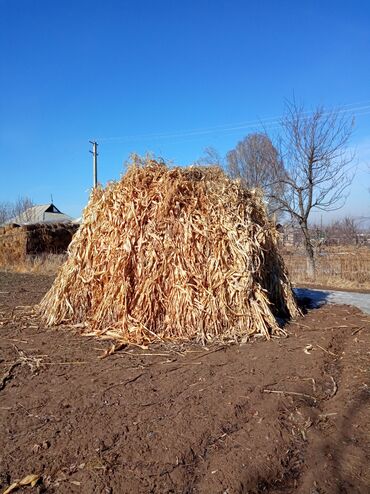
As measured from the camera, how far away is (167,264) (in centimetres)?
584

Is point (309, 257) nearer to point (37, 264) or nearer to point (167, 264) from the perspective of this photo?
point (167, 264)

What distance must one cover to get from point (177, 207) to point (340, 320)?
3235mm

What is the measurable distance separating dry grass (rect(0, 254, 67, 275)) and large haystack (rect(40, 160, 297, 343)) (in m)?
10.2

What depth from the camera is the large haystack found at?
18.6 feet

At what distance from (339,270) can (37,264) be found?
11.9m

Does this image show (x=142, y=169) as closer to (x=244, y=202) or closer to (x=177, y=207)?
(x=177, y=207)

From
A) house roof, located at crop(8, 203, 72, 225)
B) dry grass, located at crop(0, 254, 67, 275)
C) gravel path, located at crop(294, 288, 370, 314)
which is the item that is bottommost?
gravel path, located at crop(294, 288, 370, 314)

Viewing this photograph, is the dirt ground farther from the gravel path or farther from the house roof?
the house roof

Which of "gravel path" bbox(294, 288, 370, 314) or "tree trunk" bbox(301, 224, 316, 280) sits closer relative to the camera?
"gravel path" bbox(294, 288, 370, 314)

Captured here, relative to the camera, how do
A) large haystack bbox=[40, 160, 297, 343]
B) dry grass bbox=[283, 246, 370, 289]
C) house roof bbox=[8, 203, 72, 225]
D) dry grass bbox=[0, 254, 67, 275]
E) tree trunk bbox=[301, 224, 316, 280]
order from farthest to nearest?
1. house roof bbox=[8, 203, 72, 225]
2. dry grass bbox=[0, 254, 67, 275]
3. tree trunk bbox=[301, 224, 316, 280]
4. dry grass bbox=[283, 246, 370, 289]
5. large haystack bbox=[40, 160, 297, 343]

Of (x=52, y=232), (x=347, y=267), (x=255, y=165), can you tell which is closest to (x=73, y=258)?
(x=347, y=267)

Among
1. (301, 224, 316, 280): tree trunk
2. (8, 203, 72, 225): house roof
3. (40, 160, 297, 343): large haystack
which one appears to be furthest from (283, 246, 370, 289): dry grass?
(8, 203, 72, 225): house roof

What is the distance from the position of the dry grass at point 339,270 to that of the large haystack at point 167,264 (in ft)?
22.3

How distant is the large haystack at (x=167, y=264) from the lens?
566 cm
